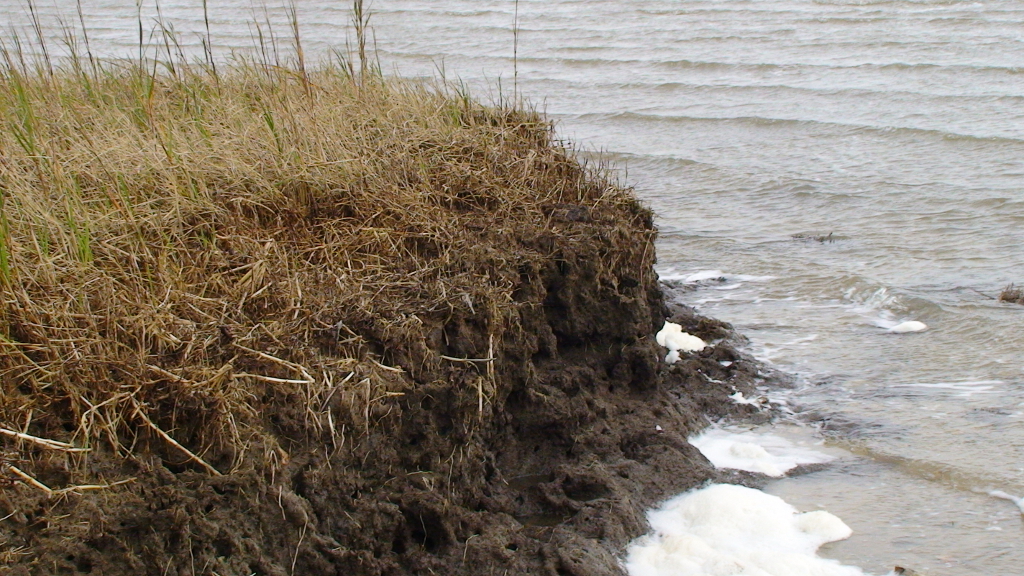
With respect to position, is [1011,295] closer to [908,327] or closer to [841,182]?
[908,327]

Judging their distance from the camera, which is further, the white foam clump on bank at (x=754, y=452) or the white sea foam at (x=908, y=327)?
the white sea foam at (x=908, y=327)

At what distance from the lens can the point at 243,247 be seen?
368 cm

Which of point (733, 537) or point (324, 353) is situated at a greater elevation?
point (324, 353)

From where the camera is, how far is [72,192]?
12.5ft

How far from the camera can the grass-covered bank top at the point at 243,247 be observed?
2852 mm

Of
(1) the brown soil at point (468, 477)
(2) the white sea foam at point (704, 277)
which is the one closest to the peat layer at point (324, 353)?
(1) the brown soil at point (468, 477)

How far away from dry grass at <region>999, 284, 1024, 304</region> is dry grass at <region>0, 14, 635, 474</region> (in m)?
2.57

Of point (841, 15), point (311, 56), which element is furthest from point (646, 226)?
point (841, 15)

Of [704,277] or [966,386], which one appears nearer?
[966,386]

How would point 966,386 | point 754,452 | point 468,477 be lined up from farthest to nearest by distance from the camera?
point 966,386, point 754,452, point 468,477

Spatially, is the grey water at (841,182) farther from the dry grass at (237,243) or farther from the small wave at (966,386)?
the dry grass at (237,243)

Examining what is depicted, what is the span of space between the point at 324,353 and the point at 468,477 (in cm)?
64

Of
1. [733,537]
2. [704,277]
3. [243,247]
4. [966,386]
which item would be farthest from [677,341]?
[243,247]

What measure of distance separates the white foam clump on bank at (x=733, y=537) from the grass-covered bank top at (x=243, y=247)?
0.81 metres
